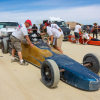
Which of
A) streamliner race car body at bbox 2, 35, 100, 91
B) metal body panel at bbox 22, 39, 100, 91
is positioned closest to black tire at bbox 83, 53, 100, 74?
streamliner race car body at bbox 2, 35, 100, 91

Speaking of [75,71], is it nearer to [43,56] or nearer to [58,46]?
[43,56]

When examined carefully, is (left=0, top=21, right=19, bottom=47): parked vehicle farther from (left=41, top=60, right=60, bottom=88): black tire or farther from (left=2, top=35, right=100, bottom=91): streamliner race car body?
(left=41, top=60, right=60, bottom=88): black tire

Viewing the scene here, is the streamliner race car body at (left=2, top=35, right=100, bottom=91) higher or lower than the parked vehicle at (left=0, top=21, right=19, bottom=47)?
lower

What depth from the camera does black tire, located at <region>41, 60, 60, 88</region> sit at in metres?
3.22

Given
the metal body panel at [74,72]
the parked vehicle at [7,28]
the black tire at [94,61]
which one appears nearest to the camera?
the metal body panel at [74,72]

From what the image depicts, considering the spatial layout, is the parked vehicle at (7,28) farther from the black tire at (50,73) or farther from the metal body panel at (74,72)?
the black tire at (50,73)

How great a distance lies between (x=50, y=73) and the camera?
3.42 m

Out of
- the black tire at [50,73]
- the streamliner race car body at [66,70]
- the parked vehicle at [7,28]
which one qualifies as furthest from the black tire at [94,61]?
the parked vehicle at [7,28]

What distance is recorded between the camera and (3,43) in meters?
7.46

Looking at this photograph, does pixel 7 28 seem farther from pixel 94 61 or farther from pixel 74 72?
pixel 74 72

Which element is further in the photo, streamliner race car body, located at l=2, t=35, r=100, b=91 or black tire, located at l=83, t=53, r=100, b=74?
black tire, located at l=83, t=53, r=100, b=74

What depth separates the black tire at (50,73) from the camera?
3225 mm

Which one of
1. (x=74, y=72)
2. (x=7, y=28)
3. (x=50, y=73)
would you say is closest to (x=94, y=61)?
(x=74, y=72)

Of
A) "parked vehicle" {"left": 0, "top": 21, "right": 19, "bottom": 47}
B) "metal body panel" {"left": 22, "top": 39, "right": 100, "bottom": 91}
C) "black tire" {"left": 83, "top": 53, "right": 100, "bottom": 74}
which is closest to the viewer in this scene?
"metal body panel" {"left": 22, "top": 39, "right": 100, "bottom": 91}
